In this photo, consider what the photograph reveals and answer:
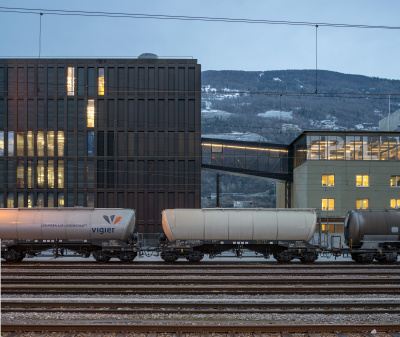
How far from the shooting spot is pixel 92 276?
1867 centimetres

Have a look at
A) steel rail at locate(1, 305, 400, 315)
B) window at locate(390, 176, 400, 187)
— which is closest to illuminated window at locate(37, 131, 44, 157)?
steel rail at locate(1, 305, 400, 315)

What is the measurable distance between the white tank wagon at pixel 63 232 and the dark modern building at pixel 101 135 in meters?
15.3

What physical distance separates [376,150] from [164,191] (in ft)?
86.3

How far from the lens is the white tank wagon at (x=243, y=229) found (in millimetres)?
22969

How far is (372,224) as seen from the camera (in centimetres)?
2356

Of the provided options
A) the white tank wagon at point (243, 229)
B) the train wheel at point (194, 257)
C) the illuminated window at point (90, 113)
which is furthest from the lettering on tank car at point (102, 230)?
the illuminated window at point (90, 113)

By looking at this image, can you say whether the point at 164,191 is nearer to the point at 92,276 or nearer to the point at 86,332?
the point at 92,276

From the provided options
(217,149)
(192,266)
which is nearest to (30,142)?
(217,149)

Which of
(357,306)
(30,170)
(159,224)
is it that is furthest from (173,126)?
(357,306)

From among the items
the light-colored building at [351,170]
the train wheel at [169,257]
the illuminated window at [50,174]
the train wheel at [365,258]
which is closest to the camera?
the train wheel at [169,257]

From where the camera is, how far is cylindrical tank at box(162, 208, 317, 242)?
22969 mm

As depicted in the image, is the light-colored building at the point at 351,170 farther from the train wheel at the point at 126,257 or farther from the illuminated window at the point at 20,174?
the illuminated window at the point at 20,174

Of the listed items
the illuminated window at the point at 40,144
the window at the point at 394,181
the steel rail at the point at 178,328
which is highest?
the illuminated window at the point at 40,144

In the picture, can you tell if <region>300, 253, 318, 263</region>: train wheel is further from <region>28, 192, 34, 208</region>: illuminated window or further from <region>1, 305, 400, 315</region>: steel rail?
<region>28, 192, 34, 208</region>: illuminated window
